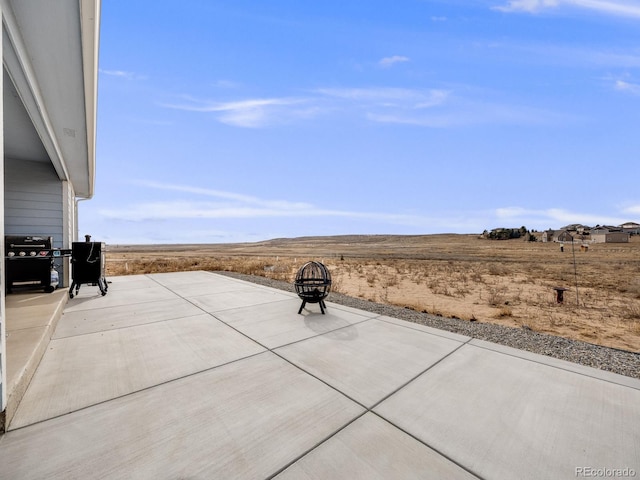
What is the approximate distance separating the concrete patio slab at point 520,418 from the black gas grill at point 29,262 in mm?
7366

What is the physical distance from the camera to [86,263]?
21.1 feet

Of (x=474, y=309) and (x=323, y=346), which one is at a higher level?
(x=323, y=346)

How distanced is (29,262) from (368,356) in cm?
756

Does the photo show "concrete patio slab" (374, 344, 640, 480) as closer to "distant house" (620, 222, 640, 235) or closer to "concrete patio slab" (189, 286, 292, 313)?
"concrete patio slab" (189, 286, 292, 313)

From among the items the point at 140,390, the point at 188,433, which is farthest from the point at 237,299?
the point at 188,433

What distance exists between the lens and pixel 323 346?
3.66 metres

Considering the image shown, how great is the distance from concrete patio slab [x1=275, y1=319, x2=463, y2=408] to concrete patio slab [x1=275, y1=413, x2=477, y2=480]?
1.41ft

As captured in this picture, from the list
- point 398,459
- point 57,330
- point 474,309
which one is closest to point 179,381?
point 398,459

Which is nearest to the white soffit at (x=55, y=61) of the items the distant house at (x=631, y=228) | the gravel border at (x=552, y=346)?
the gravel border at (x=552, y=346)

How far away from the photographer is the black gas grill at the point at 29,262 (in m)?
5.84

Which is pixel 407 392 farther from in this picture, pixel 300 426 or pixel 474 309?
pixel 474 309

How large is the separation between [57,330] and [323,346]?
408cm

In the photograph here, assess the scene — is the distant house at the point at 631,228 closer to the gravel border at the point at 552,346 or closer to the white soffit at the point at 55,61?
the gravel border at the point at 552,346

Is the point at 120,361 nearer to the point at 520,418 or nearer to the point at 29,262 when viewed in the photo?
the point at 520,418
